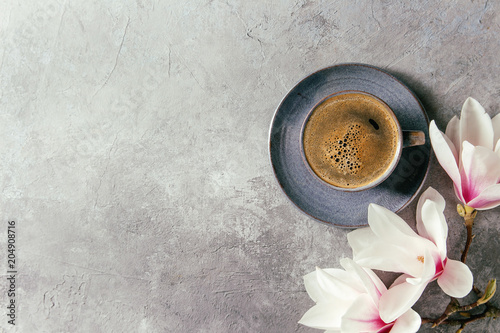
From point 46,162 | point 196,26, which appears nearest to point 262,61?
point 196,26

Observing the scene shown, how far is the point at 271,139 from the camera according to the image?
2.75 ft

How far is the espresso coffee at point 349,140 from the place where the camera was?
0.80 m

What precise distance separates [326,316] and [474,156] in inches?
15.6

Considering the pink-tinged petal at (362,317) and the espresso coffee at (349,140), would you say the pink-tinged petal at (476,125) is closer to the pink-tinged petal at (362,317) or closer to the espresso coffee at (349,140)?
the espresso coffee at (349,140)

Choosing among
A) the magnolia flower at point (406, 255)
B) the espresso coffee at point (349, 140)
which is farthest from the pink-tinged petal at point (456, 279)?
the espresso coffee at point (349, 140)

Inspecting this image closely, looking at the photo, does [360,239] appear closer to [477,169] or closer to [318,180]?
[318,180]

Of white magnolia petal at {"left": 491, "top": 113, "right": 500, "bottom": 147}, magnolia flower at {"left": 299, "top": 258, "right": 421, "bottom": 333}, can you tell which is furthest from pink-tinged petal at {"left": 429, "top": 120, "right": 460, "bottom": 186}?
magnolia flower at {"left": 299, "top": 258, "right": 421, "bottom": 333}

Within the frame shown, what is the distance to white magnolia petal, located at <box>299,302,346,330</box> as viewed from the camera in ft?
2.34

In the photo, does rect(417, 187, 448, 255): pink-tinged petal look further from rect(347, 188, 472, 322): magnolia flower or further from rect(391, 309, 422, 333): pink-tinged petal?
rect(391, 309, 422, 333): pink-tinged petal

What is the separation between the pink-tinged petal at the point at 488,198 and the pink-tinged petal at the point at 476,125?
0.10 metres

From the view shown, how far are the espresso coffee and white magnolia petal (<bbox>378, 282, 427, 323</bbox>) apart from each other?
0.21 meters

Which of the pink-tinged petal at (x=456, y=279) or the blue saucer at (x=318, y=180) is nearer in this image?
the pink-tinged petal at (x=456, y=279)

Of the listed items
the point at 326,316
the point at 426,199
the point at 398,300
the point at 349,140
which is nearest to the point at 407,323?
the point at 398,300

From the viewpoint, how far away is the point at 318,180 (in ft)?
2.66
